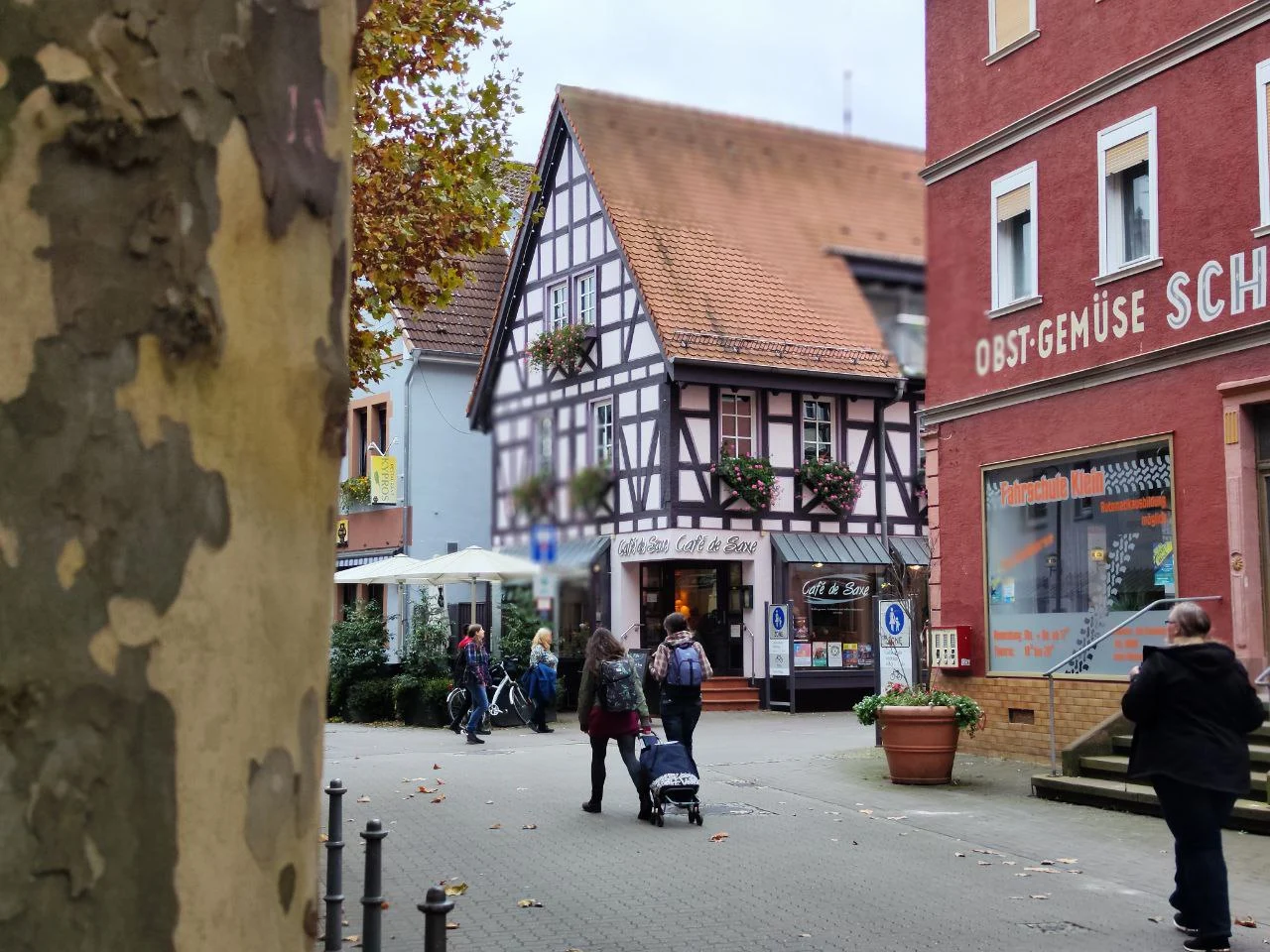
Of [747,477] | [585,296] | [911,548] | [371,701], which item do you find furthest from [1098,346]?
[585,296]

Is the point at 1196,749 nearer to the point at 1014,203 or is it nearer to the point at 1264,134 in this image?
the point at 1264,134

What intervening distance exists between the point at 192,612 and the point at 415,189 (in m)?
12.4

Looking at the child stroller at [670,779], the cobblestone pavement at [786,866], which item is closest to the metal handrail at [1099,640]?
the cobblestone pavement at [786,866]

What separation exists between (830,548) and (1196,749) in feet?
70.7

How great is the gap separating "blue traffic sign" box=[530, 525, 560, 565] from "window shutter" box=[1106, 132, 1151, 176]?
459 inches

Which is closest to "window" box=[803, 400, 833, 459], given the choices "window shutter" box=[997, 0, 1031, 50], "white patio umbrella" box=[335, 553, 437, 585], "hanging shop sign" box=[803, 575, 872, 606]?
"hanging shop sign" box=[803, 575, 872, 606]

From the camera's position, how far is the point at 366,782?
1522 cm

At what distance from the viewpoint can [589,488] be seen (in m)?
4.47

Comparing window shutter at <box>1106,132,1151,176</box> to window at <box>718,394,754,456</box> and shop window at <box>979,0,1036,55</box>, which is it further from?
window at <box>718,394,754,456</box>

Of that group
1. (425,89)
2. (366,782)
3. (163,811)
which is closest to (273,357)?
(163,811)

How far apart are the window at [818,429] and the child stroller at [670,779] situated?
17.7m

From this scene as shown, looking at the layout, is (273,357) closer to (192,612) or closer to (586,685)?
(192,612)

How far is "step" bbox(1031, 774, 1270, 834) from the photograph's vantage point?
10695mm

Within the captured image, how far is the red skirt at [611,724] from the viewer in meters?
12.3
